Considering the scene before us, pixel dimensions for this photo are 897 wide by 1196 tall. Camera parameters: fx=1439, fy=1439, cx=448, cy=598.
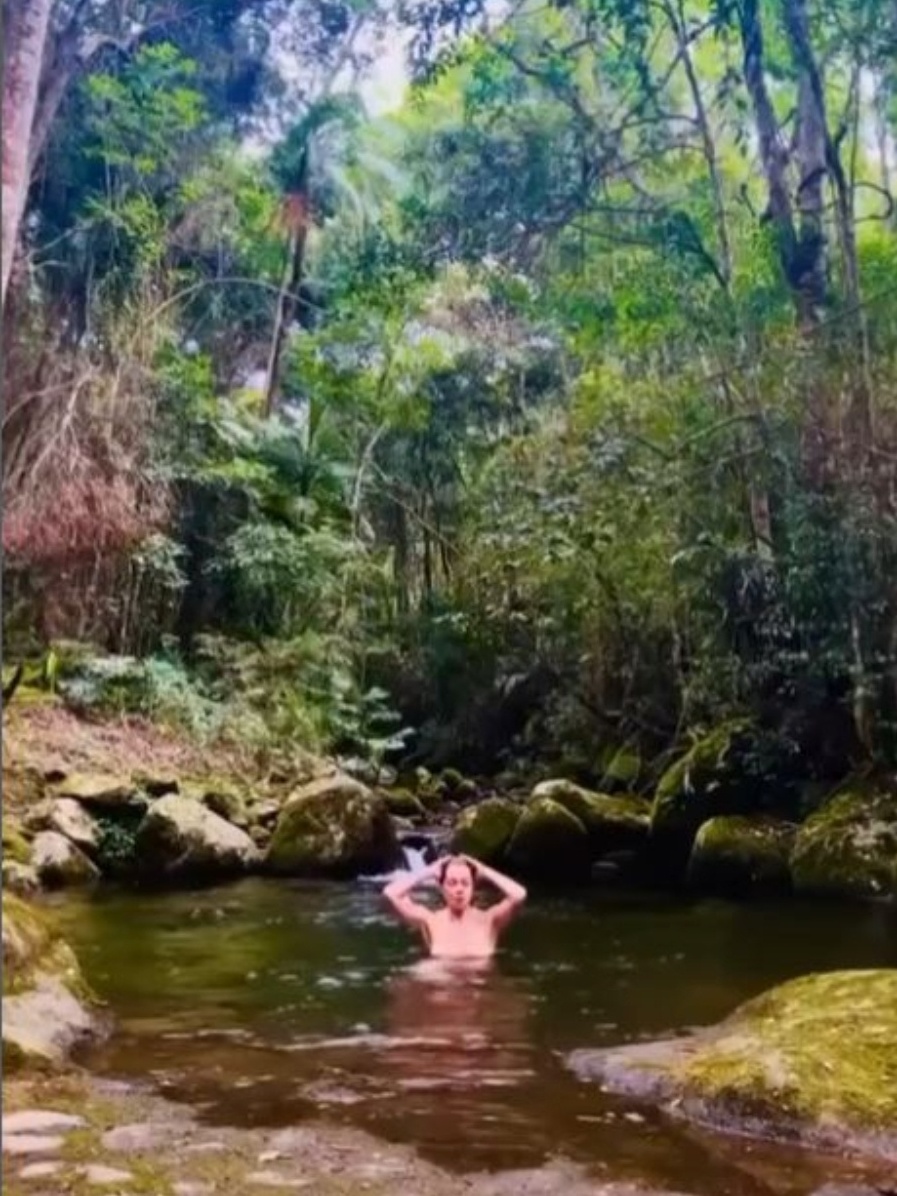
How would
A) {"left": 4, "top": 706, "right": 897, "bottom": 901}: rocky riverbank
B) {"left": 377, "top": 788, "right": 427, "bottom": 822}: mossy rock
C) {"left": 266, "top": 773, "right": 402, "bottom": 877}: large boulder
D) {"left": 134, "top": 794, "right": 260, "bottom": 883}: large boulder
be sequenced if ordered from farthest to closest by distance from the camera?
{"left": 377, "top": 788, "right": 427, "bottom": 822}: mossy rock, {"left": 266, "top": 773, "right": 402, "bottom": 877}: large boulder, {"left": 134, "top": 794, "right": 260, "bottom": 883}: large boulder, {"left": 4, "top": 706, "right": 897, "bottom": 901}: rocky riverbank

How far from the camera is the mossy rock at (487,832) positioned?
13203mm

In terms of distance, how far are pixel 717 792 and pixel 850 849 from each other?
6.31 ft

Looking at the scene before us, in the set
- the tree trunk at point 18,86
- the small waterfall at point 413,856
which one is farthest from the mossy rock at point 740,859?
the tree trunk at point 18,86

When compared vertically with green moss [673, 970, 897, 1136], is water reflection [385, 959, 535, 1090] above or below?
below

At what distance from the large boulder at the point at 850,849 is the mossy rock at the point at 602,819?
5.83 ft

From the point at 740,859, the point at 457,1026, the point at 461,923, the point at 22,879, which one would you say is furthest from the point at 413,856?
the point at 457,1026

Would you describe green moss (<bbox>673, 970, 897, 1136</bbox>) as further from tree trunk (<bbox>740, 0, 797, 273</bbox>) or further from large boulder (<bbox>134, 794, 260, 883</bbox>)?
tree trunk (<bbox>740, 0, 797, 273</bbox>)

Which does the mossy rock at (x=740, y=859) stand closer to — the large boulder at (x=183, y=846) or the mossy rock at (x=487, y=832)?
the mossy rock at (x=487, y=832)

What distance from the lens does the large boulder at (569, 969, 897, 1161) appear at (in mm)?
4578

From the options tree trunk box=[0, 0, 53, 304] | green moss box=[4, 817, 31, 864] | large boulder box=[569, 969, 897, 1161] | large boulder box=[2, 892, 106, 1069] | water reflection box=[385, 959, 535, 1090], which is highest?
tree trunk box=[0, 0, 53, 304]

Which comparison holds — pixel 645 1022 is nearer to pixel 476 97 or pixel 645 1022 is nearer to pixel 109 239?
pixel 476 97

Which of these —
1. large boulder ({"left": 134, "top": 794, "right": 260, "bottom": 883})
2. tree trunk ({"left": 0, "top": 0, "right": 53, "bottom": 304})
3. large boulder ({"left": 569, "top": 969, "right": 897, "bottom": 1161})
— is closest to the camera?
tree trunk ({"left": 0, "top": 0, "right": 53, "bottom": 304})

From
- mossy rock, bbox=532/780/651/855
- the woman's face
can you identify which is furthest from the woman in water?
mossy rock, bbox=532/780/651/855

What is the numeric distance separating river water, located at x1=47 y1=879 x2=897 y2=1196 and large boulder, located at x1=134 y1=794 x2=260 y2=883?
0.39 metres
